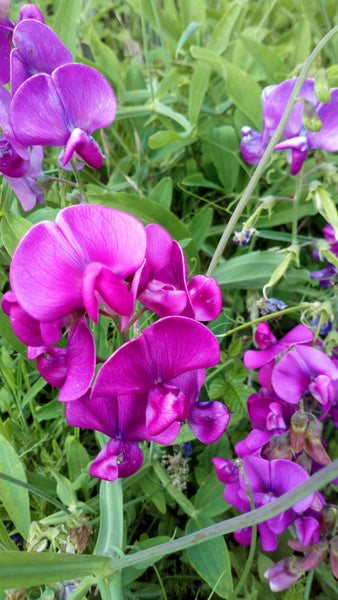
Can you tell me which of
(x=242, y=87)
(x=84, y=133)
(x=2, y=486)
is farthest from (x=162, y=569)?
(x=242, y=87)

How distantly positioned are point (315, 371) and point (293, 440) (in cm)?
13

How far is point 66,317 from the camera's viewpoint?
23.8 inches

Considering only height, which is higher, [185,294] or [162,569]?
[185,294]

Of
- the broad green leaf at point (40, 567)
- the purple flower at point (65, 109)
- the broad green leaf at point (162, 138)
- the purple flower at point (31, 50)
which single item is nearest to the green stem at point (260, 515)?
the broad green leaf at point (40, 567)

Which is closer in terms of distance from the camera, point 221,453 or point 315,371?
point 315,371

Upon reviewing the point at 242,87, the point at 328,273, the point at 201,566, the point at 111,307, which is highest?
the point at 111,307

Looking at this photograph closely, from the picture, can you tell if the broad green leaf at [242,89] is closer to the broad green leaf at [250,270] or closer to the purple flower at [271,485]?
the broad green leaf at [250,270]

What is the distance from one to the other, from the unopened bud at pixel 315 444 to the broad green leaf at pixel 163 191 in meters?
0.61

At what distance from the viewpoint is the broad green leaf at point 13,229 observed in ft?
2.75

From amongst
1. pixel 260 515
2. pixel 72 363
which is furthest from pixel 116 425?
pixel 260 515

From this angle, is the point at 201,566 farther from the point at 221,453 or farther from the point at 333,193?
the point at 333,193

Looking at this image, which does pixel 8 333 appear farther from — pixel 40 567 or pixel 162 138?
pixel 162 138

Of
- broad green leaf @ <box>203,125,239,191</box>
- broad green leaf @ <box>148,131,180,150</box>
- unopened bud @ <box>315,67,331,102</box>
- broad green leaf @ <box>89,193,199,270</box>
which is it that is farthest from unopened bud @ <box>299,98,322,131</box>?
broad green leaf @ <box>203,125,239,191</box>

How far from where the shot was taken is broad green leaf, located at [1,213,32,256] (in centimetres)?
84
